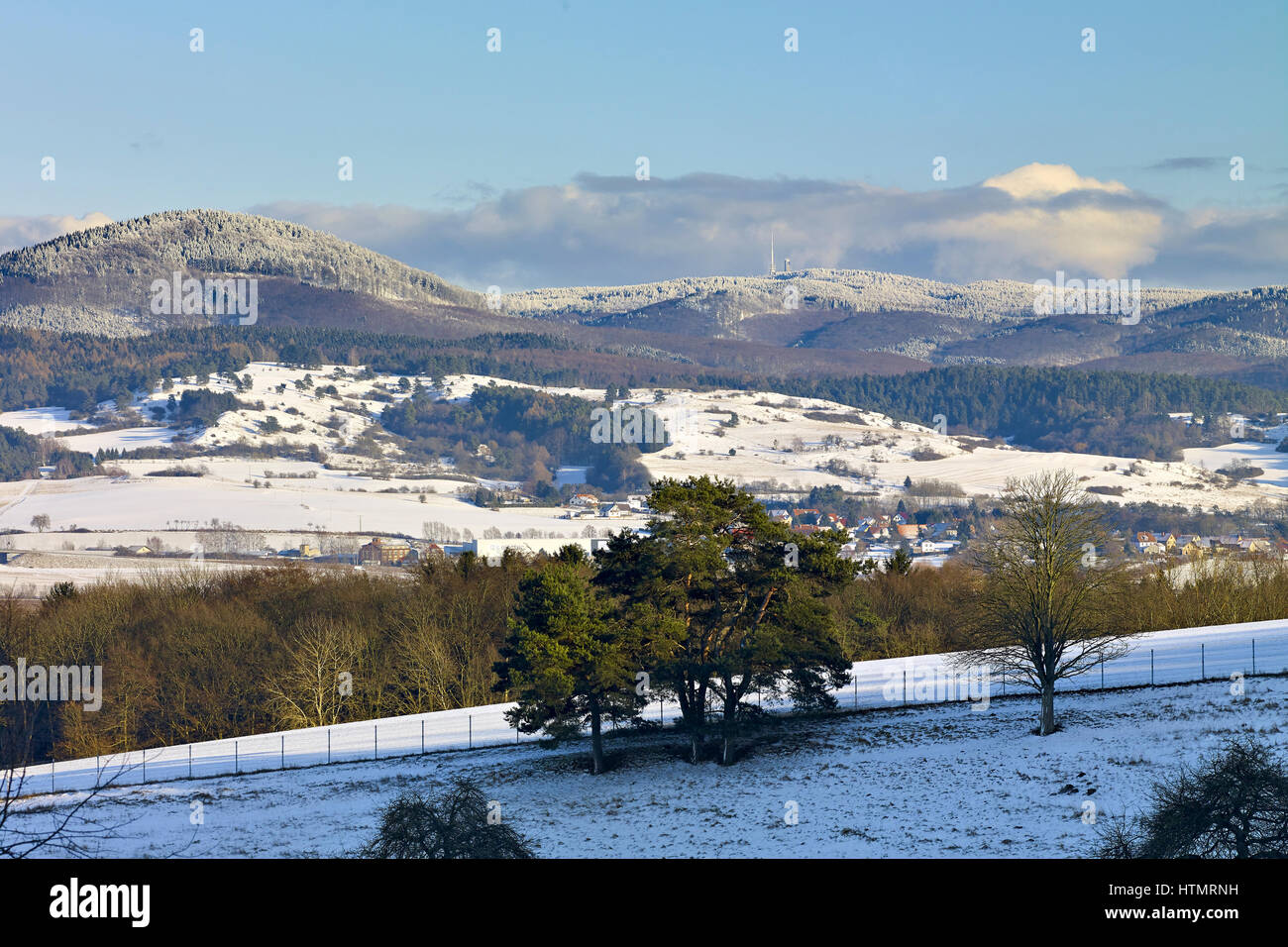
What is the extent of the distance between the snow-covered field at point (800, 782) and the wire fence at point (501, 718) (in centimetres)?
32

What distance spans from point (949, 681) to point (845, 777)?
59.8 feet

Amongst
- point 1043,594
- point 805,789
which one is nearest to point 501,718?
point 805,789

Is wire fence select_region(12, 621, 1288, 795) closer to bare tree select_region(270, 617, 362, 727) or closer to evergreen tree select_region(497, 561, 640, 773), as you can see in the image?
bare tree select_region(270, 617, 362, 727)

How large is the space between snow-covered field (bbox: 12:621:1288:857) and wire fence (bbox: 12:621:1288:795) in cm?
32

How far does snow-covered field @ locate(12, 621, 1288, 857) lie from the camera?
3794 centimetres

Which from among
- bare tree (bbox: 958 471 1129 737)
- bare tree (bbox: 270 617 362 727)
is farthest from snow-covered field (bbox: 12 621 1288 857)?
bare tree (bbox: 270 617 362 727)

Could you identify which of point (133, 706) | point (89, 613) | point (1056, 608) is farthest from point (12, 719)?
point (1056, 608)

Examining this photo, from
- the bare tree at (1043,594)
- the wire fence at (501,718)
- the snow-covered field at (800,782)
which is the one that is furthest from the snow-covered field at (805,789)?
the bare tree at (1043,594)

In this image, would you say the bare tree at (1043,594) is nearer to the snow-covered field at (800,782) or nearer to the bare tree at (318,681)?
the snow-covered field at (800,782)

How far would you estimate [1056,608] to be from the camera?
48344mm

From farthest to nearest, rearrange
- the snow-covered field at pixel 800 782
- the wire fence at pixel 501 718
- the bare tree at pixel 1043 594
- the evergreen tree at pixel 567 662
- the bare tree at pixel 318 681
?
the bare tree at pixel 318 681 < the wire fence at pixel 501 718 < the evergreen tree at pixel 567 662 < the bare tree at pixel 1043 594 < the snow-covered field at pixel 800 782

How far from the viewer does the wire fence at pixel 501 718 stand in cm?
5362
